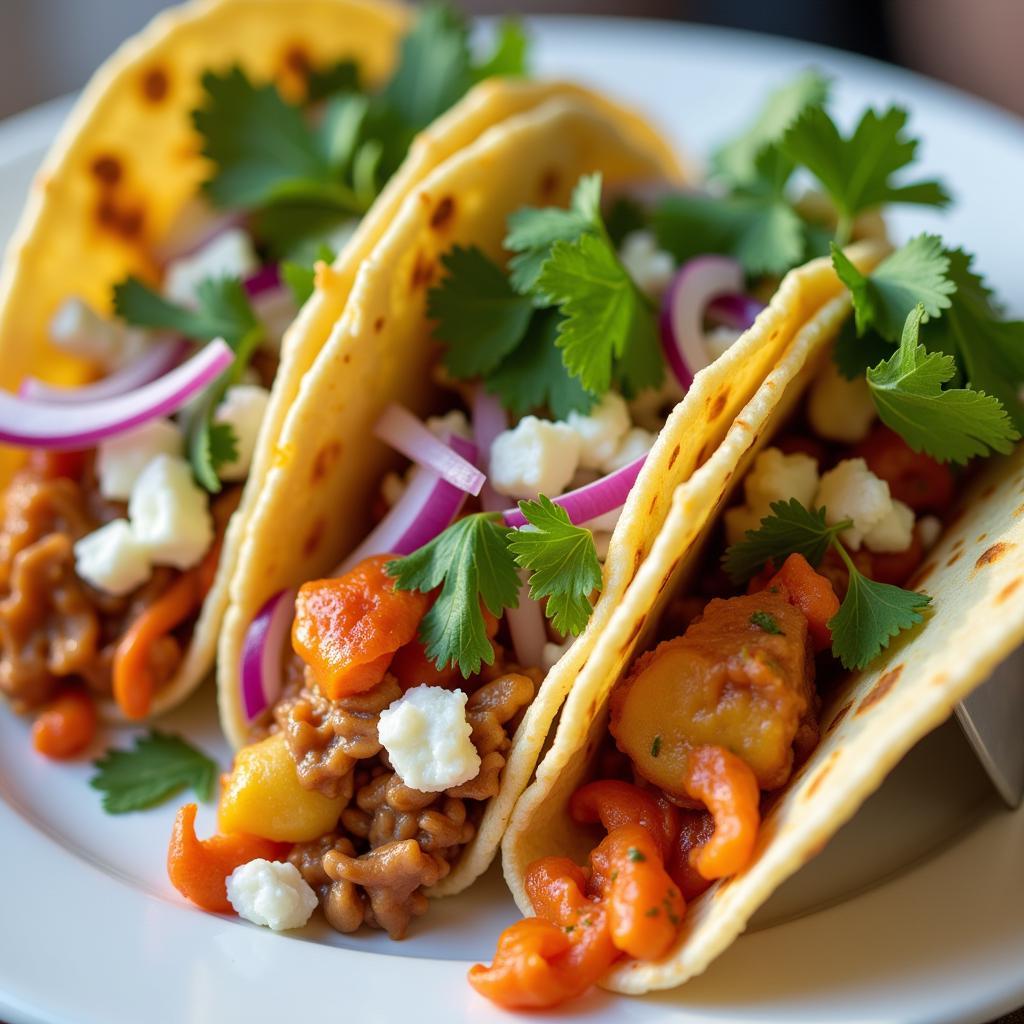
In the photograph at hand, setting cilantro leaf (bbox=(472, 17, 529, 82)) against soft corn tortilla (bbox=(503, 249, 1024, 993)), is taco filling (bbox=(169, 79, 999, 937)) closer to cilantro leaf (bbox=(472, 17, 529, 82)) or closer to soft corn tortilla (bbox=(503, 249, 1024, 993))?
soft corn tortilla (bbox=(503, 249, 1024, 993))

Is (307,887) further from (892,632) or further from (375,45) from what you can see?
(375,45)

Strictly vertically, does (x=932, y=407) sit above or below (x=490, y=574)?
above

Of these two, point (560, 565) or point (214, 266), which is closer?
point (560, 565)

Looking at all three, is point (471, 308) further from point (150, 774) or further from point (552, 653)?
point (150, 774)

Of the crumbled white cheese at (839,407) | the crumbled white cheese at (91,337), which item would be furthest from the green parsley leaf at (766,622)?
the crumbled white cheese at (91,337)

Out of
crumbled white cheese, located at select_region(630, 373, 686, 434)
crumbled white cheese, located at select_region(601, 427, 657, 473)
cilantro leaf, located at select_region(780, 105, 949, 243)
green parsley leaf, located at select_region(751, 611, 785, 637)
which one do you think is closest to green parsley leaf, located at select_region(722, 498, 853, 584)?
green parsley leaf, located at select_region(751, 611, 785, 637)

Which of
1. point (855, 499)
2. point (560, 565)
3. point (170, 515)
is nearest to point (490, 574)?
point (560, 565)
